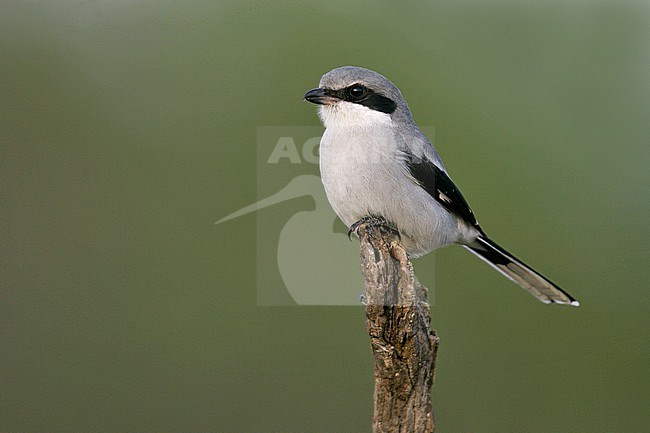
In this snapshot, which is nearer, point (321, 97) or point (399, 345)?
point (399, 345)

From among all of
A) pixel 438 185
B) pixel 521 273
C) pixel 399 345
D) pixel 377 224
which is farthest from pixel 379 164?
pixel 521 273

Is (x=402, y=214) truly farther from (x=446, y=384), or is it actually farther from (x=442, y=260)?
(x=446, y=384)

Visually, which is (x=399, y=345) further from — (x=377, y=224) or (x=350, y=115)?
(x=350, y=115)

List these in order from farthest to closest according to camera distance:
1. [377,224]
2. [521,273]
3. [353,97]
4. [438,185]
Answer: [521,273] → [438,185] → [353,97] → [377,224]

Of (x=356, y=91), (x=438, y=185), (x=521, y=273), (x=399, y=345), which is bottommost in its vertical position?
(x=399, y=345)

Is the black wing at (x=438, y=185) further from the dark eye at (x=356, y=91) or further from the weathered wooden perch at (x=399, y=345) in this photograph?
the weathered wooden perch at (x=399, y=345)

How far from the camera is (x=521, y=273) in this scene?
3680 mm

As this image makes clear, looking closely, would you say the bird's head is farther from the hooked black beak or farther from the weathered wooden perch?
the weathered wooden perch

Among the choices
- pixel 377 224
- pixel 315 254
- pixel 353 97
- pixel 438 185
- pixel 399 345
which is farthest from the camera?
Result: pixel 315 254

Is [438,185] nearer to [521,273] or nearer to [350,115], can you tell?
[350,115]

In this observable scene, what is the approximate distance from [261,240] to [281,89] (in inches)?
43.1

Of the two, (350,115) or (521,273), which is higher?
(350,115)

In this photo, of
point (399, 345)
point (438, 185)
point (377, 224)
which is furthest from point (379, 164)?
point (399, 345)

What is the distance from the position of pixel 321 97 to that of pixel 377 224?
0.63m
